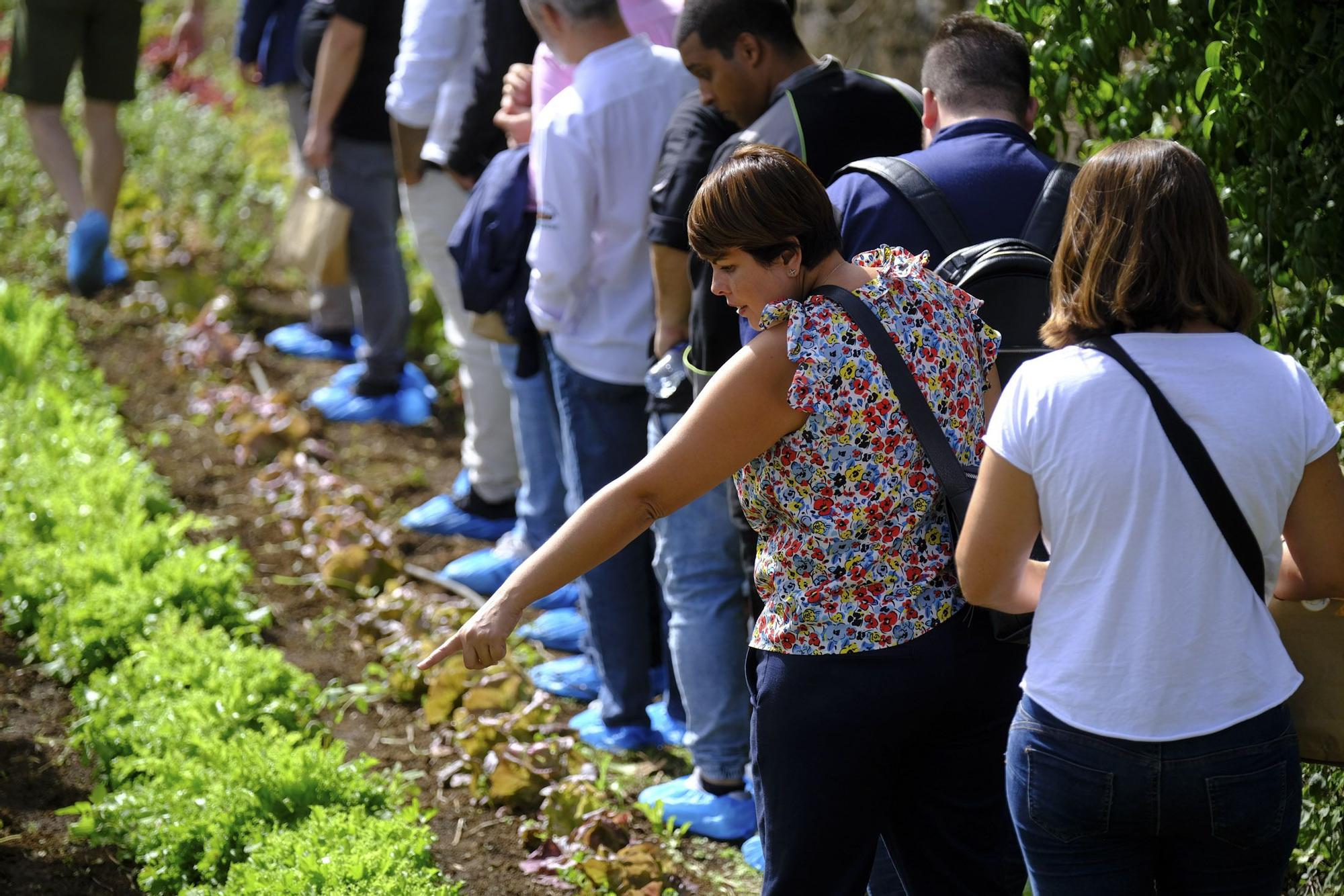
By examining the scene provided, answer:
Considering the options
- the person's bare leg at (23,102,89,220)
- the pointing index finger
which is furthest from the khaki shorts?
the pointing index finger


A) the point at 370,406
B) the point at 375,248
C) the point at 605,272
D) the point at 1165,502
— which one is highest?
the point at 1165,502

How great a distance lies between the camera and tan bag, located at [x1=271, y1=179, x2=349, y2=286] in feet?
18.9

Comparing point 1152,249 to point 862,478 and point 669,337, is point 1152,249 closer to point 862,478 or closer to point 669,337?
point 862,478

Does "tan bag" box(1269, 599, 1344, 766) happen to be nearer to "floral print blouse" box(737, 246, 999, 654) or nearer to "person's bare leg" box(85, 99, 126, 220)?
"floral print blouse" box(737, 246, 999, 654)

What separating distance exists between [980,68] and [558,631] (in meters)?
2.48

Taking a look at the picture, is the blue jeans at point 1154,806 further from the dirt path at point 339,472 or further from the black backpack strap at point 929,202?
the dirt path at point 339,472

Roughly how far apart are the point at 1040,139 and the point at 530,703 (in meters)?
2.00

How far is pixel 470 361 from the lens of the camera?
530 cm

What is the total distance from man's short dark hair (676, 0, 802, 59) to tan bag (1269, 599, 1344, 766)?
5.48 feet

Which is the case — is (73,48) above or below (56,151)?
above

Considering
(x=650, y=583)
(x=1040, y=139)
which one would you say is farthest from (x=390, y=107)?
(x=1040, y=139)

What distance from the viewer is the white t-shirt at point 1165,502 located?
175 cm

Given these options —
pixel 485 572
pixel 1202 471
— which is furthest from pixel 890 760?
pixel 485 572

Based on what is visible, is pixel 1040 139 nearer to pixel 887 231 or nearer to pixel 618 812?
pixel 887 231
